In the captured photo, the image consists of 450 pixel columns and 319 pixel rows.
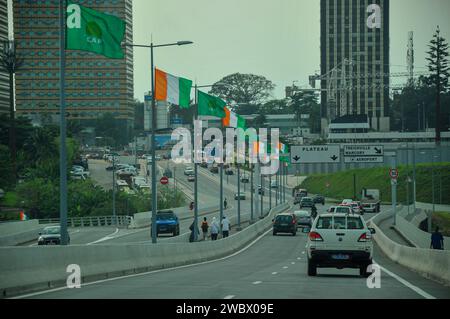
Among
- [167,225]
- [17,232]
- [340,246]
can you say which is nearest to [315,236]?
[340,246]

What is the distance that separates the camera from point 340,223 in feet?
90.8

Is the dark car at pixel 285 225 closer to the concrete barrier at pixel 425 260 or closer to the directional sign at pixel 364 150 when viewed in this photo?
the directional sign at pixel 364 150

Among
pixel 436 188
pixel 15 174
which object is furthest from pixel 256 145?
pixel 436 188

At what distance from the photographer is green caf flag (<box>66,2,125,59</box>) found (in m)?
27.5

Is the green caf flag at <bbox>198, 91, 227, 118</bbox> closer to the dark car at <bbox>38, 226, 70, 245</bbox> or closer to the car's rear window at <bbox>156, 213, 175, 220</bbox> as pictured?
the dark car at <bbox>38, 226, 70, 245</bbox>

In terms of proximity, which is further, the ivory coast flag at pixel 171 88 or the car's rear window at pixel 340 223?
the ivory coast flag at pixel 171 88

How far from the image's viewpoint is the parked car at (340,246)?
27.1m

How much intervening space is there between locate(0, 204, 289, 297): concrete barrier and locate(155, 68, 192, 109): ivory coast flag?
703cm

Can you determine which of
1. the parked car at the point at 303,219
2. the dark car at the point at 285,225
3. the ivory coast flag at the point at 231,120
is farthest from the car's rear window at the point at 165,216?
the parked car at the point at 303,219

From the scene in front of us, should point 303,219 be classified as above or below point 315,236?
below

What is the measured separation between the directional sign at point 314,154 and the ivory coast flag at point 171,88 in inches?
1616

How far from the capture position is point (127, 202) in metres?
111

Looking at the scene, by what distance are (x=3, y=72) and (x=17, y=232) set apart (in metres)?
64.9

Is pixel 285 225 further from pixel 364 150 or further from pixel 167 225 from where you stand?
pixel 364 150
